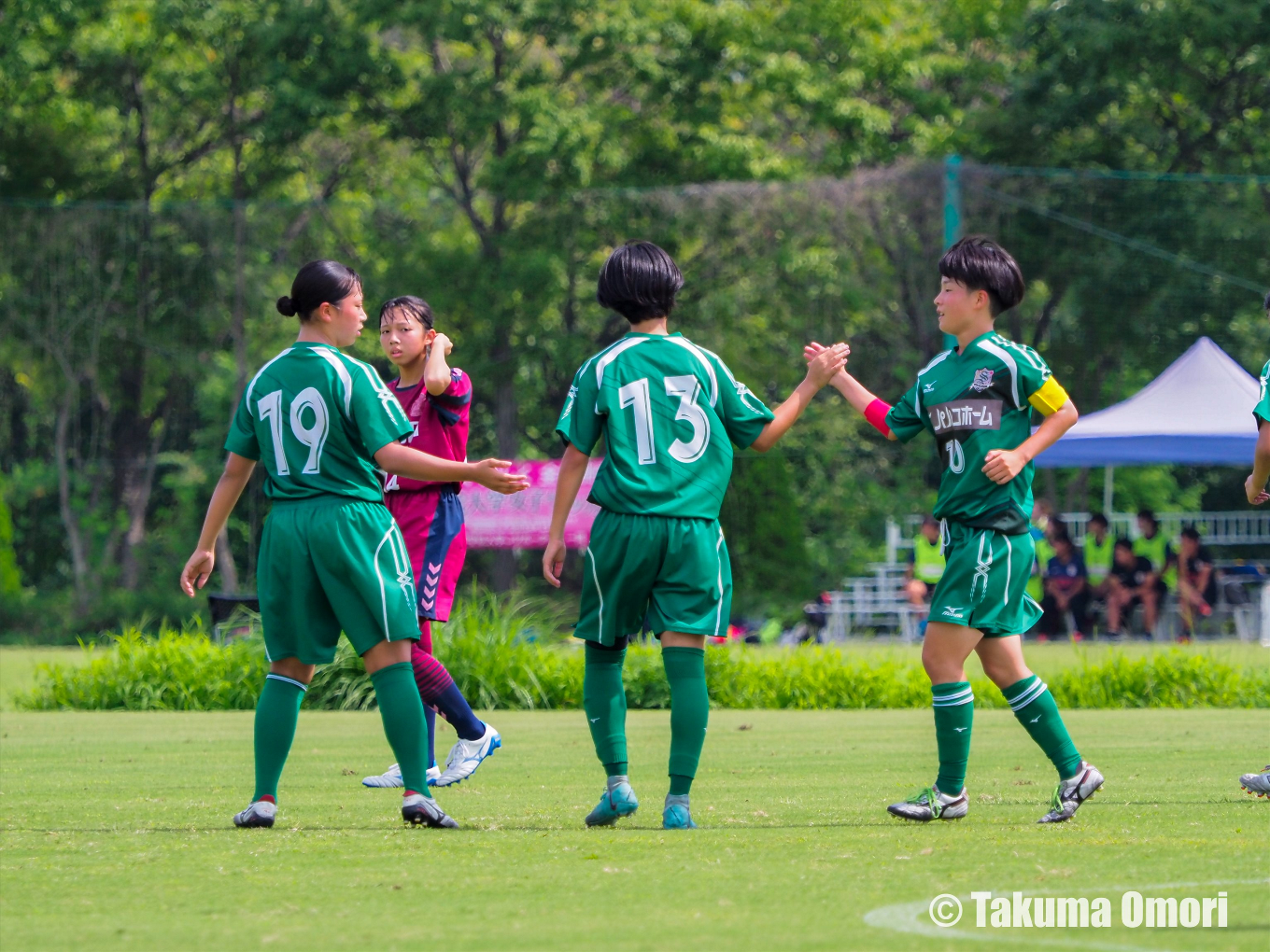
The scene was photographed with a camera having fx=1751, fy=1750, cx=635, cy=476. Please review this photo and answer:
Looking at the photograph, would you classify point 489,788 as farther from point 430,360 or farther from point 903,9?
point 903,9

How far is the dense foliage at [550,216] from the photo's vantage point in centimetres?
2127

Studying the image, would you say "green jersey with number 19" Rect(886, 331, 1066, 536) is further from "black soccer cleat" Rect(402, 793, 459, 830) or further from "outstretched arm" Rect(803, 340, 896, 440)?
"black soccer cleat" Rect(402, 793, 459, 830)

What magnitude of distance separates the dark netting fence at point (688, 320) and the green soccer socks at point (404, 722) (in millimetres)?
15012

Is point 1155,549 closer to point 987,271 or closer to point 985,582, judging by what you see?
point 987,271

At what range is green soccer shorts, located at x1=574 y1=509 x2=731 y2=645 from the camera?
5410mm

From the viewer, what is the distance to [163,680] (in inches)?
507

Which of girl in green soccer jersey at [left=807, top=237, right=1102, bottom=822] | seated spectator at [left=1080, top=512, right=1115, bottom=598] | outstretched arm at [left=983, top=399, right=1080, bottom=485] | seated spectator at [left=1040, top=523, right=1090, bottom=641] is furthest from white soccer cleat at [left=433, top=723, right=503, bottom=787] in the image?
seated spectator at [left=1080, top=512, right=1115, bottom=598]

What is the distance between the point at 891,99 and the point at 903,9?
270cm

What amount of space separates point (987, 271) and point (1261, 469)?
125cm

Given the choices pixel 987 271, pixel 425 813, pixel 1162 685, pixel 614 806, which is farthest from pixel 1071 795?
pixel 1162 685

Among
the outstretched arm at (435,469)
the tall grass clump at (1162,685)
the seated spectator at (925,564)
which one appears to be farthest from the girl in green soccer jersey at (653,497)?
the seated spectator at (925,564)

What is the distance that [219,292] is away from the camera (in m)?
22.4

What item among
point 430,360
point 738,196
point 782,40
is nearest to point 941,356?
point 430,360

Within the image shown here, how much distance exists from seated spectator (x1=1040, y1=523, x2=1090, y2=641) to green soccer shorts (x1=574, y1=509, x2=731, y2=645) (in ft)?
49.3
